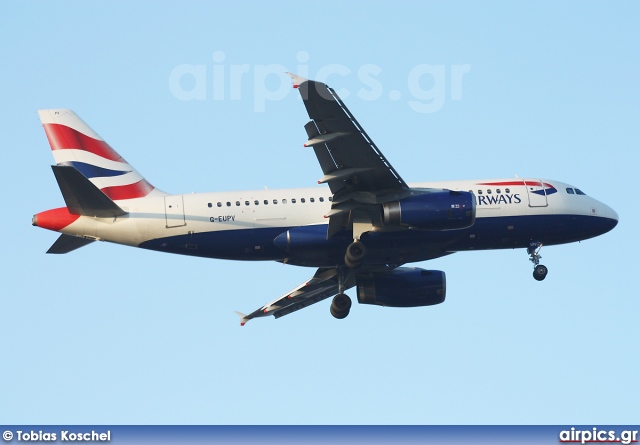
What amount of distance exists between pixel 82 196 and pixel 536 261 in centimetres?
2256

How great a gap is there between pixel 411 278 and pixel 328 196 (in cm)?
833

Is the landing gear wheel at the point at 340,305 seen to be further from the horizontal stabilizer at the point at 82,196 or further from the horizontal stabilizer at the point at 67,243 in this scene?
the horizontal stabilizer at the point at 67,243

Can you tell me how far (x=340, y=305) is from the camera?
210 feet

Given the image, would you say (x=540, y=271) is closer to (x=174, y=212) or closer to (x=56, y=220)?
(x=174, y=212)

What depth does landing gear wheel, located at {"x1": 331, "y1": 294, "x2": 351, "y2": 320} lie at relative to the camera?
64125mm

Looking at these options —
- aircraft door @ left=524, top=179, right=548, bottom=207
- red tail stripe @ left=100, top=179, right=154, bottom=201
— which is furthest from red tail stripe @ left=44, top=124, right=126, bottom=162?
aircraft door @ left=524, top=179, right=548, bottom=207

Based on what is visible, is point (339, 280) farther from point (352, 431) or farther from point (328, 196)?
point (352, 431)

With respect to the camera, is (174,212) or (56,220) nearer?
(56,220)

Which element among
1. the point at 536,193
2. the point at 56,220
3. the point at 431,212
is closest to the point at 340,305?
the point at 431,212

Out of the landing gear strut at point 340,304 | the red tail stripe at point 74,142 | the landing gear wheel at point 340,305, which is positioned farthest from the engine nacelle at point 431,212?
the red tail stripe at point 74,142

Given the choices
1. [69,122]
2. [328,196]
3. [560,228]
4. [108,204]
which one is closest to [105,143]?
[69,122]

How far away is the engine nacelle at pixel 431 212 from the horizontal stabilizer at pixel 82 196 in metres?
12.6

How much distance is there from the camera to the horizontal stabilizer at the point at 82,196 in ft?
188

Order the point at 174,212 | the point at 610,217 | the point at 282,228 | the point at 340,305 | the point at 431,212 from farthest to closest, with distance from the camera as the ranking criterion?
the point at 610,217 < the point at 340,305 < the point at 282,228 < the point at 174,212 < the point at 431,212
